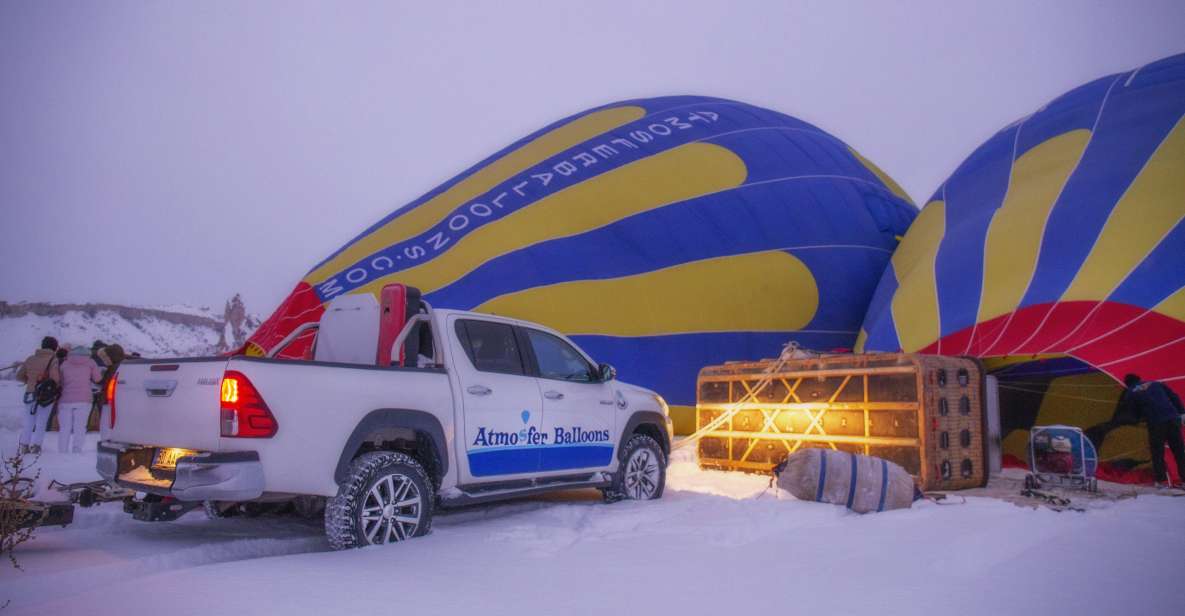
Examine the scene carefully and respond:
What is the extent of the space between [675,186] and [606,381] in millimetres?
7090

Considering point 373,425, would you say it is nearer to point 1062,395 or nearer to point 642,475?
point 642,475

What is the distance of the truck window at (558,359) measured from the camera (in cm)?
737

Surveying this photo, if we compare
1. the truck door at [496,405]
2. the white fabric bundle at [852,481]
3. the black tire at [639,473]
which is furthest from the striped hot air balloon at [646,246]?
the white fabric bundle at [852,481]

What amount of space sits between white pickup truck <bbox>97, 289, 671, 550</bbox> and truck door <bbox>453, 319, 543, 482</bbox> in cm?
1

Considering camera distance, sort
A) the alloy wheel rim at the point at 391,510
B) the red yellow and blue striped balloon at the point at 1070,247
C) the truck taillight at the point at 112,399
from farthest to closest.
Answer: the red yellow and blue striped balloon at the point at 1070,247 < the truck taillight at the point at 112,399 < the alloy wheel rim at the point at 391,510

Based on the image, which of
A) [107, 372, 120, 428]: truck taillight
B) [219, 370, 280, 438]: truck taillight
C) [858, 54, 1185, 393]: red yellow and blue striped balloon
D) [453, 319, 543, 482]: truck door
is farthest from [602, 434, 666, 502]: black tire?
[858, 54, 1185, 393]: red yellow and blue striped balloon

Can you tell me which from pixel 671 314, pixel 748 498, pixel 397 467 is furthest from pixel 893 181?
pixel 397 467

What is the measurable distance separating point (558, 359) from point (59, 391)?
8746mm

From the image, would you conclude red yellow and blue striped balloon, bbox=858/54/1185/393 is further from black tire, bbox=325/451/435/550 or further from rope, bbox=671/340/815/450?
black tire, bbox=325/451/435/550

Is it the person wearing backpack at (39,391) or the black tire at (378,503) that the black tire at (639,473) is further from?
the person wearing backpack at (39,391)

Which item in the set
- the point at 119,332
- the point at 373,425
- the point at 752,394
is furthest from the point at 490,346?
the point at 119,332

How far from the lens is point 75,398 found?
12.2 meters

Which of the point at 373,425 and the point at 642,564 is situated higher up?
the point at 373,425

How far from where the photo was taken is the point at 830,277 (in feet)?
48.2
